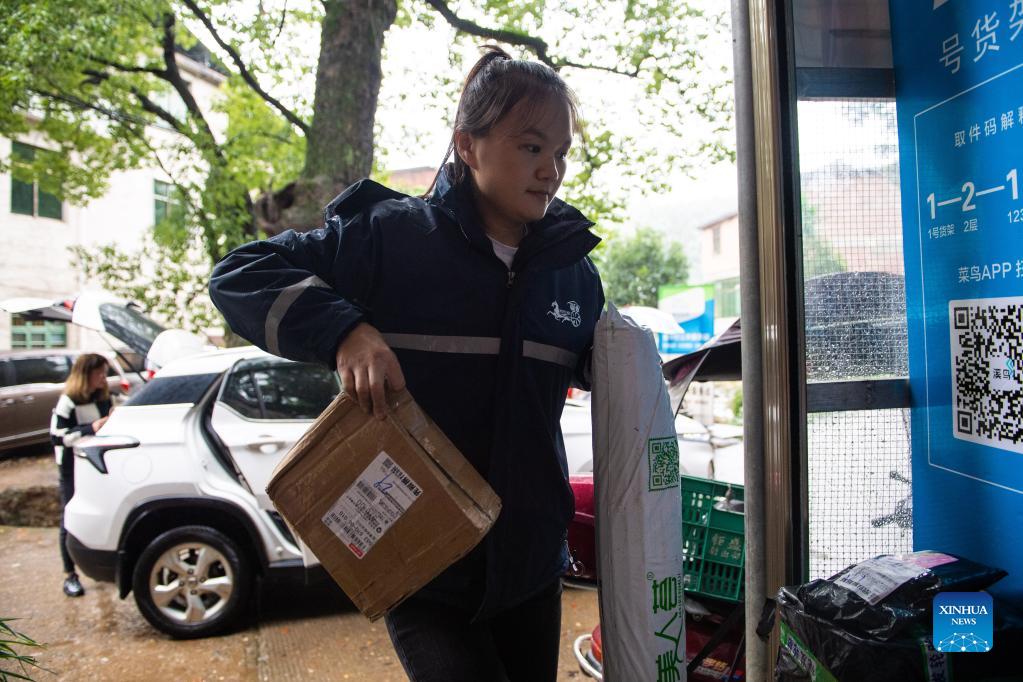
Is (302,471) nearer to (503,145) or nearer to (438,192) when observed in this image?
(438,192)

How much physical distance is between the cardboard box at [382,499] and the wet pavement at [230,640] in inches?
122

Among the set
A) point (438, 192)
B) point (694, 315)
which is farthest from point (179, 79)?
point (694, 315)

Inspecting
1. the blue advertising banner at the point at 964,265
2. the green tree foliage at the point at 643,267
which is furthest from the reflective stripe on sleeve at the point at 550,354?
the green tree foliage at the point at 643,267

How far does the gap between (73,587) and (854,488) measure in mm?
6011

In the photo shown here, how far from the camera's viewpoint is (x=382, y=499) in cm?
157

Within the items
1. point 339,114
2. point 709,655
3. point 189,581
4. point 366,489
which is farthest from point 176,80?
point 366,489

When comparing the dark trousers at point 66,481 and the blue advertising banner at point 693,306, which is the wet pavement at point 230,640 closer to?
the dark trousers at point 66,481

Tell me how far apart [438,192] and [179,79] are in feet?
37.4

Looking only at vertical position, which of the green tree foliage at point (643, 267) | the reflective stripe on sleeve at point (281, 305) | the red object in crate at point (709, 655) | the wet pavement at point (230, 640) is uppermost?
the green tree foliage at point (643, 267)

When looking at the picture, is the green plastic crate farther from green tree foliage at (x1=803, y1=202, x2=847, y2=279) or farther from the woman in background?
the woman in background

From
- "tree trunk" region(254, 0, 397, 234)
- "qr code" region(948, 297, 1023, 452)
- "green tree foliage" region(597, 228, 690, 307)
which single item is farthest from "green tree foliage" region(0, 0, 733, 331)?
"green tree foliage" region(597, 228, 690, 307)

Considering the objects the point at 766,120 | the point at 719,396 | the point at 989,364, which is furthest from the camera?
the point at 719,396

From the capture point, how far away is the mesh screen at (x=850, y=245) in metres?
1.87

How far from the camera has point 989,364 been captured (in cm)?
157
